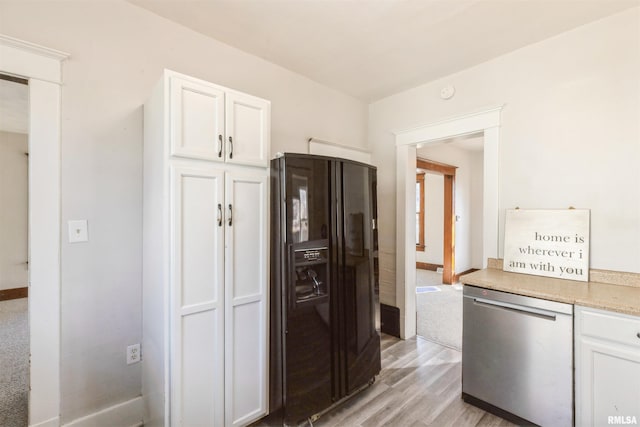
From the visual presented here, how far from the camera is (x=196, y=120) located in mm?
1552

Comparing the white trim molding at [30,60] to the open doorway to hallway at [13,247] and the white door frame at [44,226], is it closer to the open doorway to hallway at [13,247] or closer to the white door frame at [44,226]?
the white door frame at [44,226]

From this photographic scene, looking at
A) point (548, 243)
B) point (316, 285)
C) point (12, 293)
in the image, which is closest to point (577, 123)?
point (548, 243)

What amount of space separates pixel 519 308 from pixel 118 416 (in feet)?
8.45

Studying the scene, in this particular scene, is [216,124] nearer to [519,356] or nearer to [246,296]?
[246,296]

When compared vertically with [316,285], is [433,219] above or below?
above

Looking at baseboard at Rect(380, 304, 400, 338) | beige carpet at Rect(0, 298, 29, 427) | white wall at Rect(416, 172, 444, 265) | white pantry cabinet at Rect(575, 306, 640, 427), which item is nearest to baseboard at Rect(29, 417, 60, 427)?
beige carpet at Rect(0, 298, 29, 427)

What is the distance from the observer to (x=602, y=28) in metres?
1.93

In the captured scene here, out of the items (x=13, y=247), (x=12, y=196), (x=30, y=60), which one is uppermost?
(x=30, y=60)

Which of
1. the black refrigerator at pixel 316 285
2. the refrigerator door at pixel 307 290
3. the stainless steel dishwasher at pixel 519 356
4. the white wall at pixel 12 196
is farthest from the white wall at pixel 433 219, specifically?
the white wall at pixel 12 196

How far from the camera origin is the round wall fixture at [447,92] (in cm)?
265

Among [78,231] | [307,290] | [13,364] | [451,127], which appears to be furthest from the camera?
[451,127]

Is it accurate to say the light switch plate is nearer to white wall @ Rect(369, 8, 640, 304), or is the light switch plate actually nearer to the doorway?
white wall @ Rect(369, 8, 640, 304)

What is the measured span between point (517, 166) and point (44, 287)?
3296mm

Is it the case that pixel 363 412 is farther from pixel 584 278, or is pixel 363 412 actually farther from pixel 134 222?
pixel 134 222
